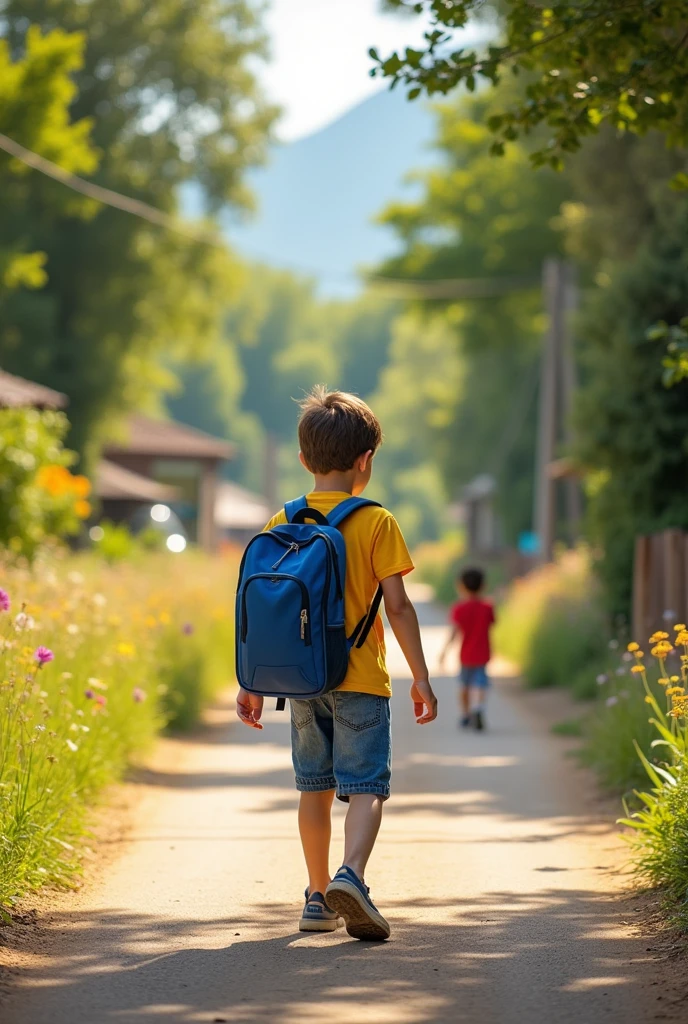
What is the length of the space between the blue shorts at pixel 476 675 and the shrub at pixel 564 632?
233 cm

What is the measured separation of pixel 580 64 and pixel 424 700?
390 centimetres

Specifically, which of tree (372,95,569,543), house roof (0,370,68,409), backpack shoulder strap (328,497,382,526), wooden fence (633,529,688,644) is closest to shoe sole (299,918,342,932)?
backpack shoulder strap (328,497,382,526)

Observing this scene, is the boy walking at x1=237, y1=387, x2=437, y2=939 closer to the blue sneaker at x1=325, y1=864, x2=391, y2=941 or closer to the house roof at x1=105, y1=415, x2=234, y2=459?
the blue sneaker at x1=325, y1=864, x2=391, y2=941

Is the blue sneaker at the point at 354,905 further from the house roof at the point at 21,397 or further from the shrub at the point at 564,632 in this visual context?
the house roof at the point at 21,397

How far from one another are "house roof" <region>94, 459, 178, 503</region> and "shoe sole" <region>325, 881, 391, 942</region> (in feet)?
123

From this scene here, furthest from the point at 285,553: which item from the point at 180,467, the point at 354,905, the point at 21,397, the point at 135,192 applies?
the point at 180,467

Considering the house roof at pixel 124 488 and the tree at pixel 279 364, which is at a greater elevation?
the tree at pixel 279 364

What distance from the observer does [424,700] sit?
5.33 meters

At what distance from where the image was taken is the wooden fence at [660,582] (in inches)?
445

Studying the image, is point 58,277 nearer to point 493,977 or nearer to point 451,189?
point 451,189

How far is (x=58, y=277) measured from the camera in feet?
115

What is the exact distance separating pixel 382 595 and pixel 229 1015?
1.65m

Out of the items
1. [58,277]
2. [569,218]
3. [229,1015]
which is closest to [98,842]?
[229,1015]

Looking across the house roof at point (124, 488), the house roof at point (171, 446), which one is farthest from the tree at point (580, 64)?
the house roof at point (171, 446)
